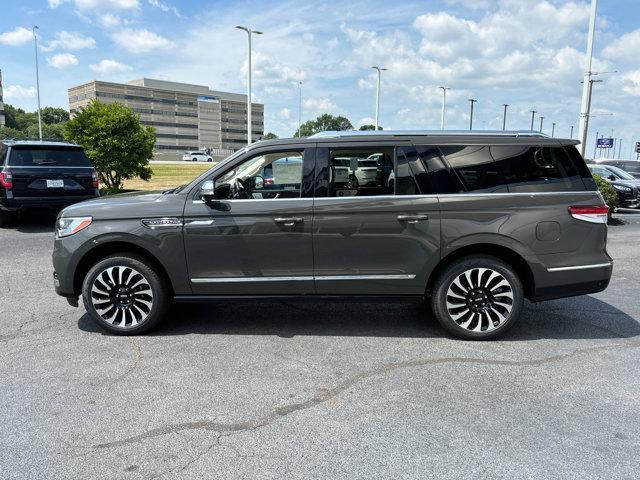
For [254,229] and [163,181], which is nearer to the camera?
[254,229]

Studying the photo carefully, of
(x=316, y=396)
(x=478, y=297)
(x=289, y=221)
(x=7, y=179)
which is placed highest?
(x=7, y=179)

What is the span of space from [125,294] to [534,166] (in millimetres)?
3957

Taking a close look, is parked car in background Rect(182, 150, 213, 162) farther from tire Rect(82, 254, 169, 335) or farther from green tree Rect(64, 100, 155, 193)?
tire Rect(82, 254, 169, 335)

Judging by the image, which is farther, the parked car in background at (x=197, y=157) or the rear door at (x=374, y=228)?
the parked car in background at (x=197, y=157)

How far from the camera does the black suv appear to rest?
10.3 metres

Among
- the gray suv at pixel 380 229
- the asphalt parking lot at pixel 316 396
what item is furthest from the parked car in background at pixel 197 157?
the gray suv at pixel 380 229

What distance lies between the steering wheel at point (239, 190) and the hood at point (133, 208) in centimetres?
47

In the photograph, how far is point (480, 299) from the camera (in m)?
4.75

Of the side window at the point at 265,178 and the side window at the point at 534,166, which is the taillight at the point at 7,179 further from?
the side window at the point at 534,166

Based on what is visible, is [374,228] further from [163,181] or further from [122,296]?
[163,181]

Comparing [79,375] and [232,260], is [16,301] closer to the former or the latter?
[79,375]

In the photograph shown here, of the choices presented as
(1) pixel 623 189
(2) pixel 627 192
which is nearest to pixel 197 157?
(1) pixel 623 189

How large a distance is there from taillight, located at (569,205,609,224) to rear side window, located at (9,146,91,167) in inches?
388

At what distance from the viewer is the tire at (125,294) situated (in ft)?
15.8
